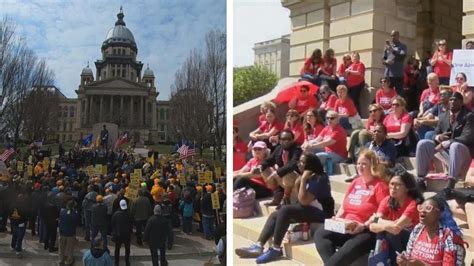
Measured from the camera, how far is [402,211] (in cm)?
526

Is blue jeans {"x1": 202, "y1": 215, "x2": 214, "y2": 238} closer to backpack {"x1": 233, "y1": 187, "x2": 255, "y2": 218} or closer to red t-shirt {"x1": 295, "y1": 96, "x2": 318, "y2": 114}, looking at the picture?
red t-shirt {"x1": 295, "y1": 96, "x2": 318, "y2": 114}

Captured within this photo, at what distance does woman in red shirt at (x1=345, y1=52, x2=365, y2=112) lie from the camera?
10453mm

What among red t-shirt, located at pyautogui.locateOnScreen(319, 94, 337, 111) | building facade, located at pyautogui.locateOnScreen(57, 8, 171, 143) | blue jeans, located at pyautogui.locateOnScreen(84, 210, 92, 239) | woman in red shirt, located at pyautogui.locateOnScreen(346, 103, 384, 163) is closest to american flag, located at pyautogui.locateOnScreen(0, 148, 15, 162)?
building facade, located at pyautogui.locateOnScreen(57, 8, 171, 143)

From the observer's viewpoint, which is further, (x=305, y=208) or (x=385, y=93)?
(x=385, y=93)

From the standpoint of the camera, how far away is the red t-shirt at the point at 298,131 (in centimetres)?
851

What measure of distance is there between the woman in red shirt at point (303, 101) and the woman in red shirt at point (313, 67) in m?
0.51

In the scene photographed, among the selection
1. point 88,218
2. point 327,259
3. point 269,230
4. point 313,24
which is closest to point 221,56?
point 313,24

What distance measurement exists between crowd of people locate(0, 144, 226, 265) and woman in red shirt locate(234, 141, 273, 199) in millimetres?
1697

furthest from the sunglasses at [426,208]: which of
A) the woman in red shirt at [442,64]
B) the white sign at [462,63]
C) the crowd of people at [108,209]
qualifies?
the crowd of people at [108,209]

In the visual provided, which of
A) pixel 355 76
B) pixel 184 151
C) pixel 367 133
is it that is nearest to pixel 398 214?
pixel 367 133

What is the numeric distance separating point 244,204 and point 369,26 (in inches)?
205

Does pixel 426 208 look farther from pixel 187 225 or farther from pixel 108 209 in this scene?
pixel 108 209

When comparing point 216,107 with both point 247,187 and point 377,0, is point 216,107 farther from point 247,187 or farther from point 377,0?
point 247,187

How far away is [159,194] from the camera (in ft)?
36.8
